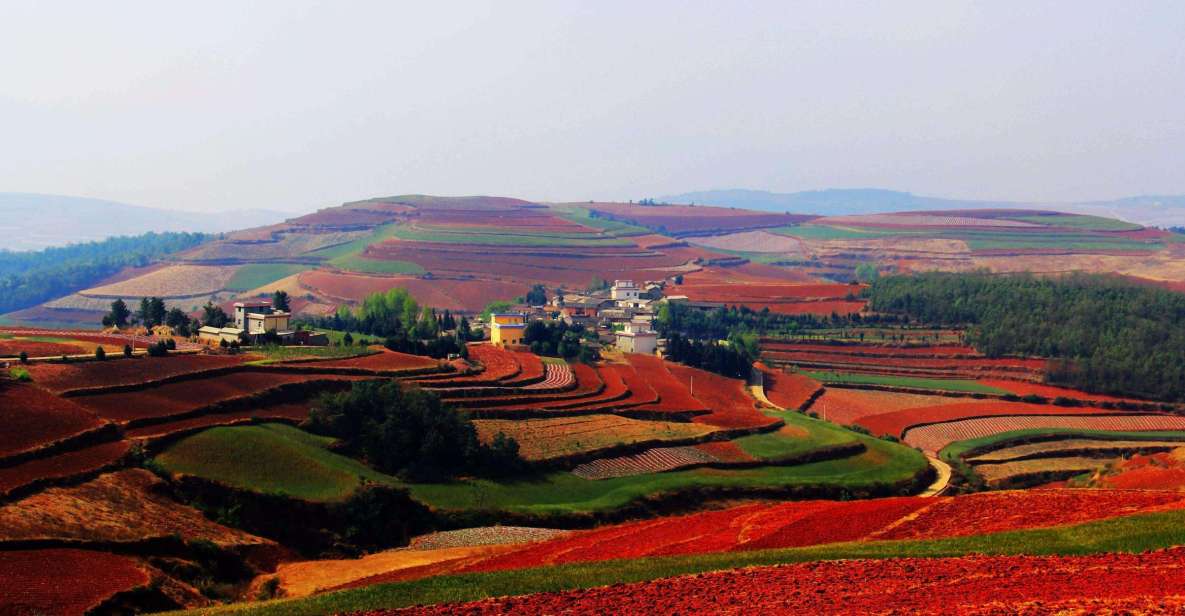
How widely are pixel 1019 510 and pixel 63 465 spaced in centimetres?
2829

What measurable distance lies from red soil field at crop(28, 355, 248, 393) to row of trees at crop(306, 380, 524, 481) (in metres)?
6.51

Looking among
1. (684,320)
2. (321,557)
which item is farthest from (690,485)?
(684,320)

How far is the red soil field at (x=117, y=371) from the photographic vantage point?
46.5 meters

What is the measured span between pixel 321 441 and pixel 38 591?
22.4 m

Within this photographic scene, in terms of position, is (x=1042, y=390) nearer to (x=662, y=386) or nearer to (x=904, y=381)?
(x=904, y=381)

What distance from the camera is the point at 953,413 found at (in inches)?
3120

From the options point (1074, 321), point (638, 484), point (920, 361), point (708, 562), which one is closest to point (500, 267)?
point (920, 361)

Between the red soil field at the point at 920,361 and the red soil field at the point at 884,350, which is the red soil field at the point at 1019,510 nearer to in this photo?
the red soil field at the point at 920,361

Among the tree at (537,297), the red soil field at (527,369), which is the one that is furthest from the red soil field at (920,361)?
the tree at (537,297)

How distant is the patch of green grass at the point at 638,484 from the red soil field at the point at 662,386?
11.6 metres

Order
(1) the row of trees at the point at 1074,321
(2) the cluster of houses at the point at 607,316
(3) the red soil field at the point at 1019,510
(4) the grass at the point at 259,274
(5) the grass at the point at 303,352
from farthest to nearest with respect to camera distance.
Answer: (4) the grass at the point at 259,274 < (2) the cluster of houses at the point at 607,316 < (1) the row of trees at the point at 1074,321 < (5) the grass at the point at 303,352 < (3) the red soil field at the point at 1019,510

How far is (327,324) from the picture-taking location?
90.2 metres

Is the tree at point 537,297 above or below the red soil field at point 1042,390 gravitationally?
above

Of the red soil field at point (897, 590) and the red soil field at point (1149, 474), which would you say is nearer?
the red soil field at point (897, 590)
